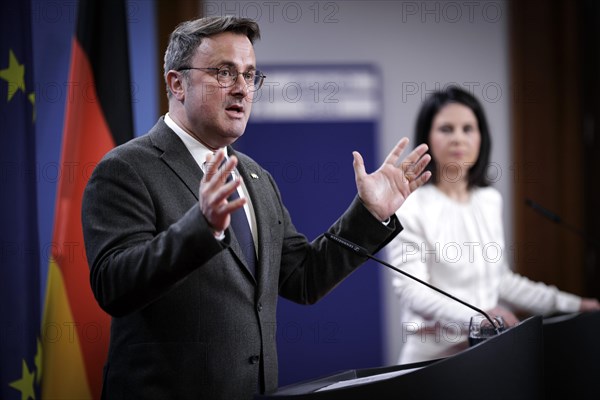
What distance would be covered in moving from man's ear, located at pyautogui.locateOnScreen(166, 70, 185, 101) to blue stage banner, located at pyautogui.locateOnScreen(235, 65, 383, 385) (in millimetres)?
1827

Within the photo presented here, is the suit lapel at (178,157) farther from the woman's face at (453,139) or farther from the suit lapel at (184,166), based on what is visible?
the woman's face at (453,139)

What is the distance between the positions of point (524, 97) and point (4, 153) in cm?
267

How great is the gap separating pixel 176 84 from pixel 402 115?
211 cm

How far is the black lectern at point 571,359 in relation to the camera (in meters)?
1.70

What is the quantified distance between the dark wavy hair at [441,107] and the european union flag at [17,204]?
1.34 meters

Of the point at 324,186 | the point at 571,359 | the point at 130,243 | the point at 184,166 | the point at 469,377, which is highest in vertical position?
the point at 184,166

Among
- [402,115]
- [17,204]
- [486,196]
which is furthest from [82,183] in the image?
[402,115]

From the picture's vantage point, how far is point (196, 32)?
162cm

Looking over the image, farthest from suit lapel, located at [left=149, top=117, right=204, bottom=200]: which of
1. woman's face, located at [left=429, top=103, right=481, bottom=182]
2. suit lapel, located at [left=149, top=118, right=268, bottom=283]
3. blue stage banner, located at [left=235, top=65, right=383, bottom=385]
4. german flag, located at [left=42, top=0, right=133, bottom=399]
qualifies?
blue stage banner, located at [left=235, top=65, right=383, bottom=385]

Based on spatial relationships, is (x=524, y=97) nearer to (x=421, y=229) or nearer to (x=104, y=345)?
(x=421, y=229)

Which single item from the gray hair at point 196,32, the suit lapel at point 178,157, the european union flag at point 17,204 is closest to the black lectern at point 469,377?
the suit lapel at point 178,157

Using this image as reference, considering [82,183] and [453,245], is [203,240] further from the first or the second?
[453,245]

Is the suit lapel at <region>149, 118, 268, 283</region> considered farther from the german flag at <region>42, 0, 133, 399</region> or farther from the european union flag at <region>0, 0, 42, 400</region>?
the german flag at <region>42, 0, 133, 399</region>

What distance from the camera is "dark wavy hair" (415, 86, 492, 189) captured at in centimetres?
243
